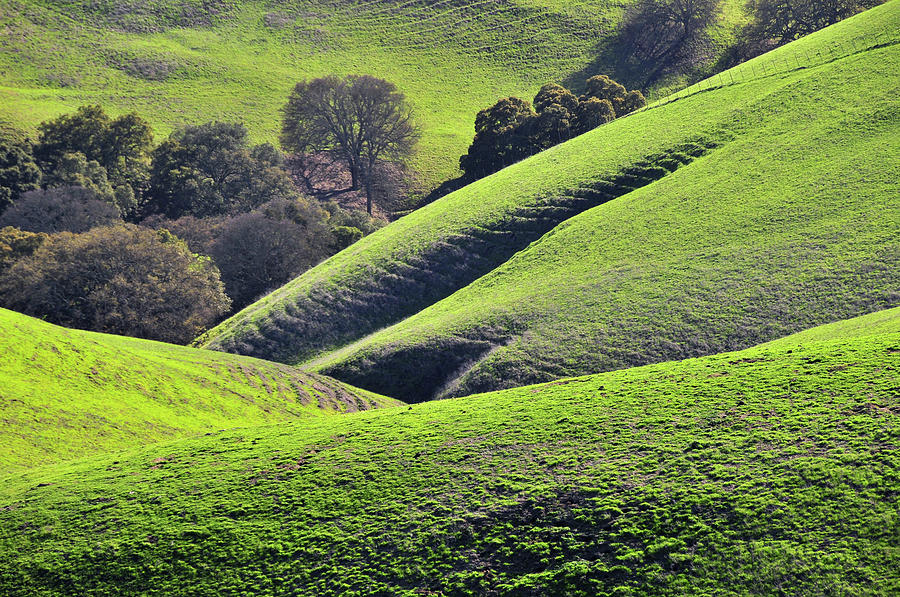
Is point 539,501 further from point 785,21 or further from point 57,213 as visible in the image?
point 785,21

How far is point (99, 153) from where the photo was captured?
3588 inches

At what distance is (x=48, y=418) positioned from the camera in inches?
1118

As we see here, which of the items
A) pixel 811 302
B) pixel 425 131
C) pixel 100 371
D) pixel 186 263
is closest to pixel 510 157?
pixel 425 131

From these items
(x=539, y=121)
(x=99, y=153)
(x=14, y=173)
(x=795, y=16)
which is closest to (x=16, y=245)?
(x=14, y=173)

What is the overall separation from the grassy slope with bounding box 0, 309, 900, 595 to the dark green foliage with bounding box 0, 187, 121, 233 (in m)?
55.4

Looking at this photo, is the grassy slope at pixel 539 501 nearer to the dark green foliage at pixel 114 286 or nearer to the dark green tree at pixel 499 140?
A: the dark green foliage at pixel 114 286

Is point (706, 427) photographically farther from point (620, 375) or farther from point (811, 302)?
point (811, 302)

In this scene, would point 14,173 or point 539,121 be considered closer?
point 14,173

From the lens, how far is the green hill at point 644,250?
40250 mm

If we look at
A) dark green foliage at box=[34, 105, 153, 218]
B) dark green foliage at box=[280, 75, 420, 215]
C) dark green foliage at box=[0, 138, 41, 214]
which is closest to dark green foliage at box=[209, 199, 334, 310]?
dark green foliage at box=[34, 105, 153, 218]

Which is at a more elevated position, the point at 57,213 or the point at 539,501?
the point at 57,213

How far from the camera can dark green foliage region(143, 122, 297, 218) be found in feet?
289

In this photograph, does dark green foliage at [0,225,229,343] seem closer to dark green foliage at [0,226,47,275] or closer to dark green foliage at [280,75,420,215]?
dark green foliage at [0,226,47,275]

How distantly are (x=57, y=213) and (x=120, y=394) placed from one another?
49.5 metres
